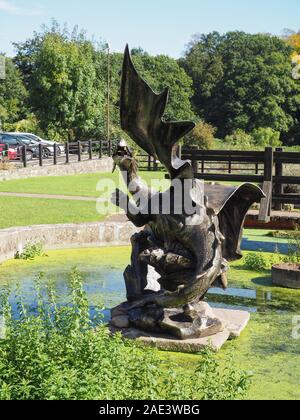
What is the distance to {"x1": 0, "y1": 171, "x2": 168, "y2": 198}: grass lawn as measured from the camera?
20938 mm

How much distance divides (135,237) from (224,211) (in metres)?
1.26

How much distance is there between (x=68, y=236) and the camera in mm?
12508

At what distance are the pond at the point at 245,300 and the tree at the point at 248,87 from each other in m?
44.8

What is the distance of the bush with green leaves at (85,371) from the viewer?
4891 mm

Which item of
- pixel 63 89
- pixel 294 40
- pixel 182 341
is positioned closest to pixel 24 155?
pixel 63 89

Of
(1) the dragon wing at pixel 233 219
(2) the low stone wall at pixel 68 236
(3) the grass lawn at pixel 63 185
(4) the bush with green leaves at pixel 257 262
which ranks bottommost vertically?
(3) the grass lawn at pixel 63 185

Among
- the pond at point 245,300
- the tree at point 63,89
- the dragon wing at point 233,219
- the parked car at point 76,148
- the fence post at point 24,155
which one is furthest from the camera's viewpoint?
the tree at point 63,89

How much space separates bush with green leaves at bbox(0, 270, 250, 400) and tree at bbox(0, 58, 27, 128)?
1623 inches

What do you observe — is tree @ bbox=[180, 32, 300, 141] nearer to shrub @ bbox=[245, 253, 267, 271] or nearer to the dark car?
the dark car

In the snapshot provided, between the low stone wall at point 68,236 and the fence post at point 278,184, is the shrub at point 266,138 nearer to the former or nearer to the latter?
the fence post at point 278,184

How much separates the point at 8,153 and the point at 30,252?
56.7ft

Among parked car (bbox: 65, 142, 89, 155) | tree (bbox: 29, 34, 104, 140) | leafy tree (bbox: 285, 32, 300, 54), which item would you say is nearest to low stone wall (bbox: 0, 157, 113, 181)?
parked car (bbox: 65, 142, 89, 155)

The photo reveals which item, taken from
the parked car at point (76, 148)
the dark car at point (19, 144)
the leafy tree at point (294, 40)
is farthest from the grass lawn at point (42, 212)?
the leafy tree at point (294, 40)
